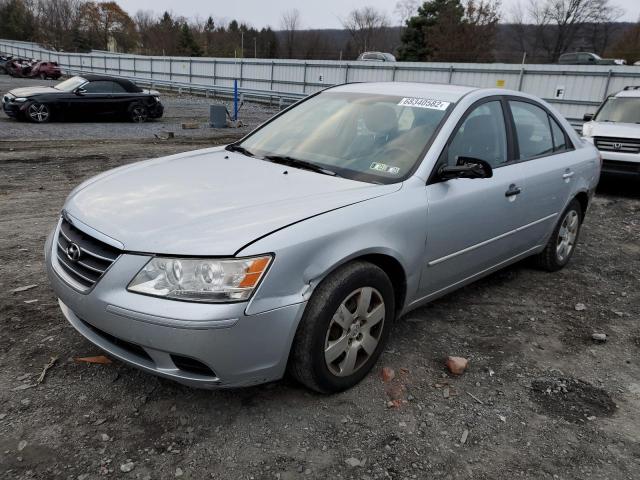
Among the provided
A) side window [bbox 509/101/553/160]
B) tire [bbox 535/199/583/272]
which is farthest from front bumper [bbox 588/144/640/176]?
side window [bbox 509/101/553/160]

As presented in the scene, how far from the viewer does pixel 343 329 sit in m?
2.72

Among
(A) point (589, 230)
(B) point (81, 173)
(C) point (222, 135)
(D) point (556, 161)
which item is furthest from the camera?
(C) point (222, 135)

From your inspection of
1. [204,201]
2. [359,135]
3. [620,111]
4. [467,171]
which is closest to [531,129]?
[467,171]

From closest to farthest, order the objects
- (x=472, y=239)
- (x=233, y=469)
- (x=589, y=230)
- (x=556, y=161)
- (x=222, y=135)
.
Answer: (x=233, y=469) → (x=472, y=239) → (x=556, y=161) → (x=589, y=230) → (x=222, y=135)

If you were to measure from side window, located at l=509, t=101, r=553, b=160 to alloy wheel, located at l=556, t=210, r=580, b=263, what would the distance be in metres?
0.79

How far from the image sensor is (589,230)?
6734 mm

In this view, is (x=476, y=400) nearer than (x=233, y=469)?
No

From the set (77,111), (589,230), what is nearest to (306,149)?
(589,230)

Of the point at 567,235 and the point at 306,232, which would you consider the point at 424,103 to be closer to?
the point at 306,232

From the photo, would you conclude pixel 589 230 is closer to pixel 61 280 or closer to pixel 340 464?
pixel 340 464

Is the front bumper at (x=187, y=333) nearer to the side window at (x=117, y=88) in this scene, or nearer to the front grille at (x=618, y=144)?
the front grille at (x=618, y=144)

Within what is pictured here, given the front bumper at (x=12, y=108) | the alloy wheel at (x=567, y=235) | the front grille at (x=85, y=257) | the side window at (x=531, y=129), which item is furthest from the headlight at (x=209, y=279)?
the front bumper at (x=12, y=108)

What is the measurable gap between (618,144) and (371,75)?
50.6ft

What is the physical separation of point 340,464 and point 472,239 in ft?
5.84
